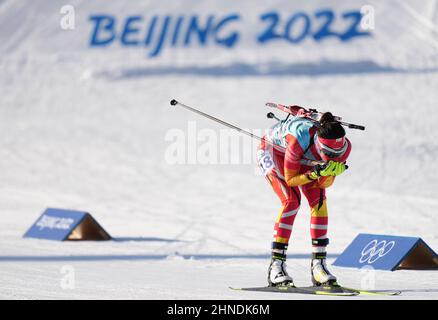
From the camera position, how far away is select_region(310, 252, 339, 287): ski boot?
25.3 feet

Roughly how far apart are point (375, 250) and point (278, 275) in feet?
6.39

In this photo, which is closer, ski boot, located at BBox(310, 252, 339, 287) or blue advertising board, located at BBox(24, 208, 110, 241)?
ski boot, located at BBox(310, 252, 339, 287)

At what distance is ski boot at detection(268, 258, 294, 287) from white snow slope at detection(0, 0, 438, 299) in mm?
422

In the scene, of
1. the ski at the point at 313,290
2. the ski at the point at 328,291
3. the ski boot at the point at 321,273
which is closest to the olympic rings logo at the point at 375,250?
the ski at the point at 328,291

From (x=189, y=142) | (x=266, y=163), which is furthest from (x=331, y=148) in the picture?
(x=189, y=142)

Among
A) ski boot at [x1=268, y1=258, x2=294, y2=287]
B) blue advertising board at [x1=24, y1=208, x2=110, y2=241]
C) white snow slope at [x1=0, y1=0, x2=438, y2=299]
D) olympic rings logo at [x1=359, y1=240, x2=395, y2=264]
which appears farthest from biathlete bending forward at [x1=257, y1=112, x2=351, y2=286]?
blue advertising board at [x1=24, y1=208, x2=110, y2=241]

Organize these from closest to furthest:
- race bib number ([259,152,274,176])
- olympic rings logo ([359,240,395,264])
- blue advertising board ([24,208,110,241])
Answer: race bib number ([259,152,274,176]) → olympic rings logo ([359,240,395,264]) → blue advertising board ([24,208,110,241])

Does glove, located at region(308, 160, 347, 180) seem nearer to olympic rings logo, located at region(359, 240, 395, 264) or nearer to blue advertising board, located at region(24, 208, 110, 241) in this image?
olympic rings logo, located at region(359, 240, 395, 264)

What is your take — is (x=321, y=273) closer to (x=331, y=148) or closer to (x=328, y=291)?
(x=328, y=291)

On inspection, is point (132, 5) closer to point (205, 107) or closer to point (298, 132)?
point (205, 107)

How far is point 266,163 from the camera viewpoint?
8312 millimetres

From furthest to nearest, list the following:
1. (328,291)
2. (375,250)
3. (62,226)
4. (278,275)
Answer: (62,226) → (375,250) → (278,275) → (328,291)
